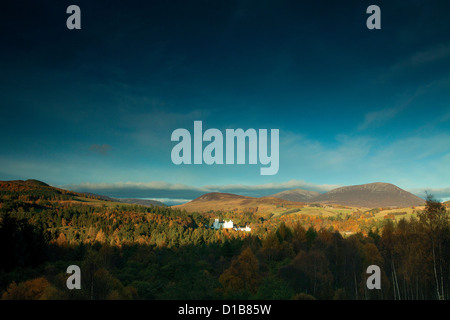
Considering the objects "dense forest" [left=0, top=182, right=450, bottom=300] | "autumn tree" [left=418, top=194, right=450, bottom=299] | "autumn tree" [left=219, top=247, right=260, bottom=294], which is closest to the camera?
"autumn tree" [left=418, top=194, right=450, bottom=299]

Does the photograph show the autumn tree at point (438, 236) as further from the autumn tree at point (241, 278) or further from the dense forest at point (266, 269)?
the autumn tree at point (241, 278)

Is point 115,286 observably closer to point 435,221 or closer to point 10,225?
point 10,225

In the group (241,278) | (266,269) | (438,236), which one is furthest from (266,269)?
(438,236)

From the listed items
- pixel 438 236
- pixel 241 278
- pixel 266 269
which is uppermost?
pixel 438 236

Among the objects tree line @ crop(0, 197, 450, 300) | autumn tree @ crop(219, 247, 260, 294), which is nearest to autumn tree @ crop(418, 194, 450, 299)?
tree line @ crop(0, 197, 450, 300)

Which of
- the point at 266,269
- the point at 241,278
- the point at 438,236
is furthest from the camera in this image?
the point at 266,269

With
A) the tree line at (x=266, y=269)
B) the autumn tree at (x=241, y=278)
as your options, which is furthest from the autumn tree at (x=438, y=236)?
the autumn tree at (x=241, y=278)

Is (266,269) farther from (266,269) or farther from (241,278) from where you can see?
(241,278)

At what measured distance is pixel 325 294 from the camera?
50188mm

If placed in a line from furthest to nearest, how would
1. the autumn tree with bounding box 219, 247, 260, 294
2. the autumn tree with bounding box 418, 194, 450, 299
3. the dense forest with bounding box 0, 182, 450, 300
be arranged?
the autumn tree with bounding box 219, 247, 260, 294 → the dense forest with bounding box 0, 182, 450, 300 → the autumn tree with bounding box 418, 194, 450, 299

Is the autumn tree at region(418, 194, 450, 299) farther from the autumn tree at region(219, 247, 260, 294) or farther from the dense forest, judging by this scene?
the autumn tree at region(219, 247, 260, 294)

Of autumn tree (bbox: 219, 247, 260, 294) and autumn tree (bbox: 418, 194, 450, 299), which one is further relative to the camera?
autumn tree (bbox: 219, 247, 260, 294)
